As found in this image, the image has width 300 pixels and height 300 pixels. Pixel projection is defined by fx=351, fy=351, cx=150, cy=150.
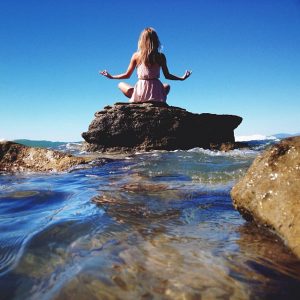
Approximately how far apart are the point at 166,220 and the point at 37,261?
0.92 m

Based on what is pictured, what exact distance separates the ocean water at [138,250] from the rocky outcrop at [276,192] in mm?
79

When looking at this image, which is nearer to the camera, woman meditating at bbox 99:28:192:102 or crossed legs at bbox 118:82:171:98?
woman meditating at bbox 99:28:192:102

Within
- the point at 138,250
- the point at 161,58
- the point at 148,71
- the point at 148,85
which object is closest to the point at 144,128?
the point at 148,85

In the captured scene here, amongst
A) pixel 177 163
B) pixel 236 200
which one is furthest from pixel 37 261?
pixel 177 163

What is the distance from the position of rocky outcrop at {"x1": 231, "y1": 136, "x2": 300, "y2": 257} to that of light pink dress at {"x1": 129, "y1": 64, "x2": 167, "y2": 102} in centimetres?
684

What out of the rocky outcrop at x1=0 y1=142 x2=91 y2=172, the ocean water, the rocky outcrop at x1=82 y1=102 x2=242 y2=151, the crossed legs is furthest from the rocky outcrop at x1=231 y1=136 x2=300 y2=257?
the crossed legs

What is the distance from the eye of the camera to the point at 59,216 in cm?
233

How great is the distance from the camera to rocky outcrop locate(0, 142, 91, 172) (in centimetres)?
572

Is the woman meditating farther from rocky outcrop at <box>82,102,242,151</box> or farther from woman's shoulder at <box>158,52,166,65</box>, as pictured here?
rocky outcrop at <box>82,102,242,151</box>

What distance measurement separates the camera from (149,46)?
27.9 ft

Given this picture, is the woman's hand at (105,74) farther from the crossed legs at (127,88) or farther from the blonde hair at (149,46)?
the blonde hair at (149,46)

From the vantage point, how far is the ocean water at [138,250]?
4.26 feet

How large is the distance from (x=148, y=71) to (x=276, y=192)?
7.18 m

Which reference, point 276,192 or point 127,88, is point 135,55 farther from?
point 276,192
